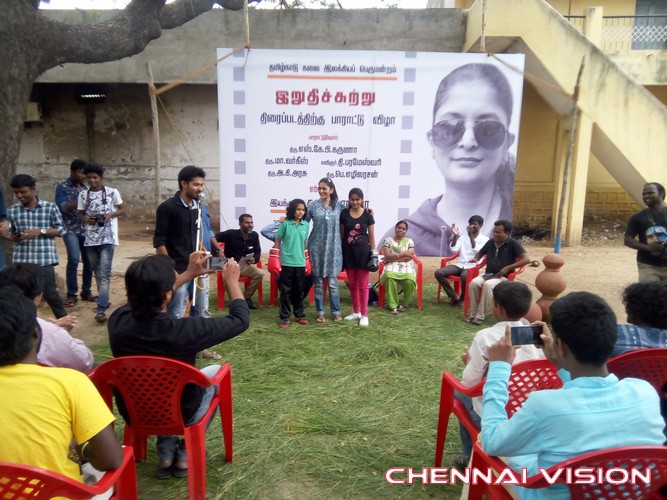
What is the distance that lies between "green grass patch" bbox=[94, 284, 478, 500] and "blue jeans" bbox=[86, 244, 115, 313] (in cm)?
84

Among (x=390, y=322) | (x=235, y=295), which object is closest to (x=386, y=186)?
(x=390, y=322)

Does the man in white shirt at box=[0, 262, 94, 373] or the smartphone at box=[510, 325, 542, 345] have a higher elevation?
the smartphone at box=[510, 325, 542, 345]

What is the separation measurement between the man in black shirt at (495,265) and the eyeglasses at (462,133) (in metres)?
1.92

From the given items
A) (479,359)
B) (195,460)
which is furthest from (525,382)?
(195,460)

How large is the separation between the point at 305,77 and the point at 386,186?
185 centimetres

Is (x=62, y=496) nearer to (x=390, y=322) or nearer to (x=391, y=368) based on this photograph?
Answer: (x=391, y=368)

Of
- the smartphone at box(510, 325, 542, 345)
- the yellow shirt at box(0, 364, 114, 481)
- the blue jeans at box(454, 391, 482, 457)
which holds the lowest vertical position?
the blue jeans at box(454, 391, 482, 457)

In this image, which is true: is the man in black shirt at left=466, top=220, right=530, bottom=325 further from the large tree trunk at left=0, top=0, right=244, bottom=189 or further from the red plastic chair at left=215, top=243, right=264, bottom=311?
the large tree trunk at left=0, top=0, right=244, bottom=189

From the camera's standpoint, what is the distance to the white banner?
6.75 metres

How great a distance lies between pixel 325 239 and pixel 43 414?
3.95 metres

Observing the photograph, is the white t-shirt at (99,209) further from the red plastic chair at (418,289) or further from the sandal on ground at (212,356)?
the red plastic chair at (418,289)

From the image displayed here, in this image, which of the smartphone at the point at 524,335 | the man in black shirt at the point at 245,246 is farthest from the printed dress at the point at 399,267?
the smartphone at the point at 524,335

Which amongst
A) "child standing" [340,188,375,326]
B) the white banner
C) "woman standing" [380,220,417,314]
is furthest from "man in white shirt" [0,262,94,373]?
the white banner

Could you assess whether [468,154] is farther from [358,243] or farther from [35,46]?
[35,46]
